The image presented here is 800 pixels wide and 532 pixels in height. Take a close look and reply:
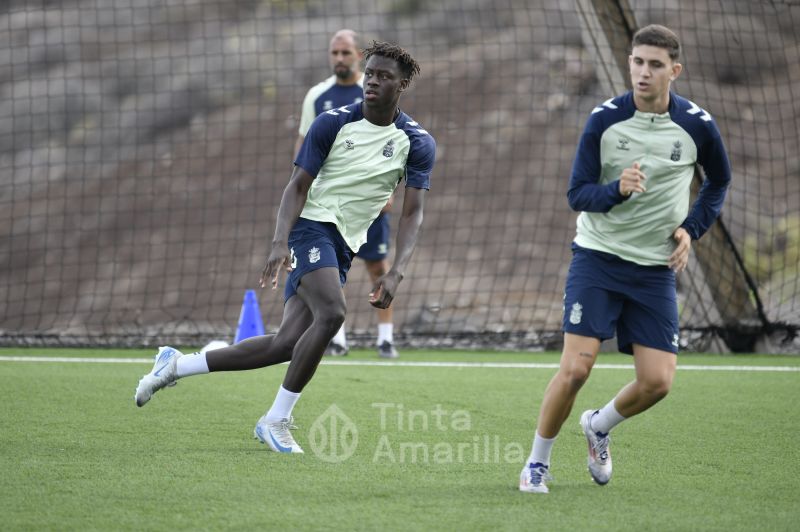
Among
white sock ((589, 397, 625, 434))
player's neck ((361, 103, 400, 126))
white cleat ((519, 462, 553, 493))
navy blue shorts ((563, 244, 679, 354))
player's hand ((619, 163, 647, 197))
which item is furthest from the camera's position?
player's neck ((361, 103, 400, 126))

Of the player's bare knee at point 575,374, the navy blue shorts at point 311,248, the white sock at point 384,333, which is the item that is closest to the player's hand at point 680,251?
the player's bare knee at point 575,374

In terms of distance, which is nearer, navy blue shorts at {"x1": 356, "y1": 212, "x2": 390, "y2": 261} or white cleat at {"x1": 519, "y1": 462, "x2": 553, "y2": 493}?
white cleat at {"x1": 519, "y1": 462, "x2": 553, "y2": 493}

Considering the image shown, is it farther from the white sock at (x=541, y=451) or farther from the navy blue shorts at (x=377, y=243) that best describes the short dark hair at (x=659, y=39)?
the navy blue shorts at (x=377, y=243)

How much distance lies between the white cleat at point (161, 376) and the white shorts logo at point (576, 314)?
7.01 feet

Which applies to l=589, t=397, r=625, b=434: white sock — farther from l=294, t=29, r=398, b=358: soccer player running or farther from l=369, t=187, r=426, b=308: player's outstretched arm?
l=294, t=29, r=398, b=358: soccer player running

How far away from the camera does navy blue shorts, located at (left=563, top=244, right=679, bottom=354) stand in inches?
209

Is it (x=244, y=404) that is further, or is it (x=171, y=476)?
(x=244, y=404)

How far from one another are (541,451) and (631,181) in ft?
3.91

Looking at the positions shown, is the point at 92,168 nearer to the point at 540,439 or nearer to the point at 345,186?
the point at 345,186

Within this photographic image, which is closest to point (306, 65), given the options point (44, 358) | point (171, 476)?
point (44, 358)

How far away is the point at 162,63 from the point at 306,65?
2.91 m

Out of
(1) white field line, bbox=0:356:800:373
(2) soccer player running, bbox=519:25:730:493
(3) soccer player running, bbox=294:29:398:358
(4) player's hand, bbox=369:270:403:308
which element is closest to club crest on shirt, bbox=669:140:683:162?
(2) soccer player running, bbox=519:25:730:493

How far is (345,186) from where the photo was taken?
20.6ft

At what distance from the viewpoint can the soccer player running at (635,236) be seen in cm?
529
